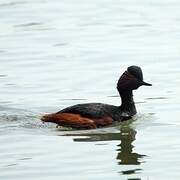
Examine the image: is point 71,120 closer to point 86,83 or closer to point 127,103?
point 127,103

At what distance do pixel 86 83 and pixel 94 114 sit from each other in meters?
3.59

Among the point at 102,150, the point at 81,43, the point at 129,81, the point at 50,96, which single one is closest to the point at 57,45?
the point at 81,43

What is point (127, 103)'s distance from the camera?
1906 centimetres

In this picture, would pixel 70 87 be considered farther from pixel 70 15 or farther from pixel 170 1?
pixel 170 1

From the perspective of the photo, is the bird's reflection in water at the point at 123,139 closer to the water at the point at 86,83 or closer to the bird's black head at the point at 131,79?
the water at the point at 86,83

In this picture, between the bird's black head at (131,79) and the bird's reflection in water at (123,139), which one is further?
the bird's black head at (131,79)

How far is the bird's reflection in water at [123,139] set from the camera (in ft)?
52.1

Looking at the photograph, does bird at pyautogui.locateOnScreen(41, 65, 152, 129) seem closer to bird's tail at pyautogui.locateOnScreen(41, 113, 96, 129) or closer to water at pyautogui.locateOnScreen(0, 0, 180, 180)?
bird's tail at pyautogui.locateOnScreen(41, 113, 96, 129)

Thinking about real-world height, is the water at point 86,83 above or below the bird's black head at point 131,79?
below

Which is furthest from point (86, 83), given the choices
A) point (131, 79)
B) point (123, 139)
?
point (123, 139)

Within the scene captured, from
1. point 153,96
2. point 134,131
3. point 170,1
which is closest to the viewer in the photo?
point 134,131

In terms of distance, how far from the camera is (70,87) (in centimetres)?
2152

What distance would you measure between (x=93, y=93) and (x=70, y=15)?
9.59 metres

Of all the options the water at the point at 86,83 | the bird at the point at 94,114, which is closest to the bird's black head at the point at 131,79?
the bird at the point at 94,114
